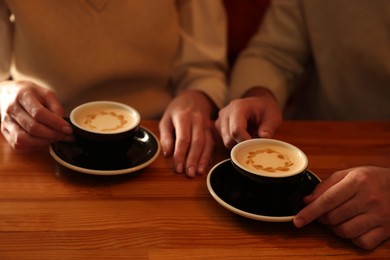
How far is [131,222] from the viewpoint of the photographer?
2.69 ft

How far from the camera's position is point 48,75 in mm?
1284

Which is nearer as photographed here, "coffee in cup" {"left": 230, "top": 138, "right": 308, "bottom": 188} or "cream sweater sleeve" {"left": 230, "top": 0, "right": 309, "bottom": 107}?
"coffee in cup" {"left": 230, "top": 138, "right": 308, "bottom": 188}

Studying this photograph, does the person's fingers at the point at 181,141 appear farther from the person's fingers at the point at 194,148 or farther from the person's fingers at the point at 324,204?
the person's fingers at the point at 324,204

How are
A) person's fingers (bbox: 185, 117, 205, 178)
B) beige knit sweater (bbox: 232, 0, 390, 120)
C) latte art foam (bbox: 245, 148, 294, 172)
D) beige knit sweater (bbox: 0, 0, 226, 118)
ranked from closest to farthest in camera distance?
latte art foam (bbox: 245, 148, 294, 172)
person's fingers (bbox: 185, 117, 205, 178)
beige knit sweater (bbox: 0, 0, 226, 118)
beige knit sweater (bbox: 232, 0, 390, 120)

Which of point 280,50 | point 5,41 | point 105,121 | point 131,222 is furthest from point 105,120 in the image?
point 280,50

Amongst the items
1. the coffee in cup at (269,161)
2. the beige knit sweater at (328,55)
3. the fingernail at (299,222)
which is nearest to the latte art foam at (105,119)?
the coffee in cup at (269,161)

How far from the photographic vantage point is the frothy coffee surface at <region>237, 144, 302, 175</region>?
2.82 ft

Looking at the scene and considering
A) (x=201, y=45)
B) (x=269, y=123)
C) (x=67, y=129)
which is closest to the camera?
(x=67, y=129)

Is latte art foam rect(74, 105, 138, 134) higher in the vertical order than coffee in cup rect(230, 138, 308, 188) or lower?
Result: higher

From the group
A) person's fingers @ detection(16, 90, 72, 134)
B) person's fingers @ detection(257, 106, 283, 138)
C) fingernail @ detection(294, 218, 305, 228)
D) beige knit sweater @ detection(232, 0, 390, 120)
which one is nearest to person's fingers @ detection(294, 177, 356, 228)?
fingernail @ detection(294, 218, 305, 228)

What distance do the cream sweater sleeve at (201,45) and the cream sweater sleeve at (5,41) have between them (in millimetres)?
434

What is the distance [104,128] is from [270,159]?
31 cm

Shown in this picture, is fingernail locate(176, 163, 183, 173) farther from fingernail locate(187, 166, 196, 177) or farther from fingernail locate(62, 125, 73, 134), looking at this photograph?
fingernail locate(62, 125, 73, 134)

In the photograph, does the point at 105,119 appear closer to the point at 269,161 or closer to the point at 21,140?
the point at 21,140
